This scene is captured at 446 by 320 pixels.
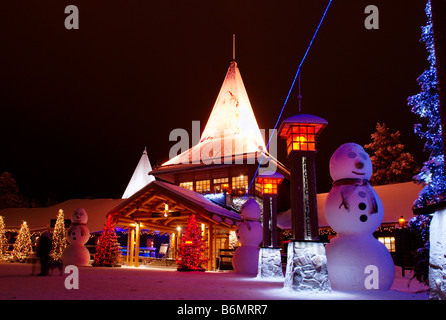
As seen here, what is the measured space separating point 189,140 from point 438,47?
2477cm

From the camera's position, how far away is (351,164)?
9.01 metres

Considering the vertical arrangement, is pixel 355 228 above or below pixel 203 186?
below

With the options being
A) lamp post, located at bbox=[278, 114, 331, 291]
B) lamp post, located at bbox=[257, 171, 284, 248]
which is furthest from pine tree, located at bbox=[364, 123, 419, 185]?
lamp post, located at bbox=[278, 114, 331, 291]

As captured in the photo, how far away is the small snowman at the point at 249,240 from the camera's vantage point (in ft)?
50.1

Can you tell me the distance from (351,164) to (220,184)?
15.2 metres

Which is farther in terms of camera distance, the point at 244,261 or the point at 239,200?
the point at 239,200

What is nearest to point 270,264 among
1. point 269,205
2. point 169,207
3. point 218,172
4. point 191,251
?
point 269,205

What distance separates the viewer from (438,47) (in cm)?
505

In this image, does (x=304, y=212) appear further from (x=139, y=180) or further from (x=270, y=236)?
(x=139, y=180)

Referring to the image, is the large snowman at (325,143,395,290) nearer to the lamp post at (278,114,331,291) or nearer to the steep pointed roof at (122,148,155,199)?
the lamp post at (278,114,331,291)

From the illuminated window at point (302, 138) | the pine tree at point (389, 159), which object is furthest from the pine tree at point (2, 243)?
the pine tree at point (389, 159)

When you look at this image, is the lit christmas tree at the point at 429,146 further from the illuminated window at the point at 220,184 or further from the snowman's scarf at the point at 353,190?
the illuminated window at the point at 220,184
